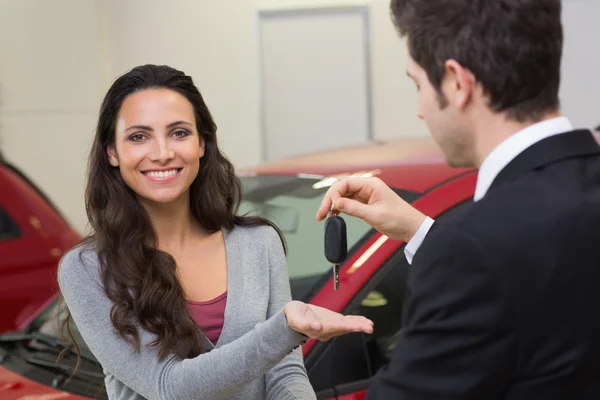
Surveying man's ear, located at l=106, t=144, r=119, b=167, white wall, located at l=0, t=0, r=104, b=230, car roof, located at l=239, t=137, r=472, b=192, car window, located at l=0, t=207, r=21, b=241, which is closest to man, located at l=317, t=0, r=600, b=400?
man's ear, located at l=106, t=144, r=119, b=167

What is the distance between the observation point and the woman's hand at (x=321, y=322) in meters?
1.75

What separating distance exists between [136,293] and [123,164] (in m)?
0.33

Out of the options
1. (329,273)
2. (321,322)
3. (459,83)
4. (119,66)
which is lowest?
(329,273)

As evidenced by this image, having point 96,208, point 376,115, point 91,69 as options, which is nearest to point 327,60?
point 376,115

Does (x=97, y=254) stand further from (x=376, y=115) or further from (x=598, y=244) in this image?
(x=376, y=115)

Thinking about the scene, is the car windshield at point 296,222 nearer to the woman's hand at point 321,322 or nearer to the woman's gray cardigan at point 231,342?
the woman's gray cardigan at point 231,342

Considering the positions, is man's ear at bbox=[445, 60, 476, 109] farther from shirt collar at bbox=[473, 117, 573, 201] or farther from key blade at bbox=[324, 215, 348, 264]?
key blade at bbox=[324, 215, 348, 264]

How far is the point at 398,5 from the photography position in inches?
58.2

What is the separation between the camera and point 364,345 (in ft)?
8.10

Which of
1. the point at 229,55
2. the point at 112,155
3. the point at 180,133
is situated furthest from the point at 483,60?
the point at 229,55

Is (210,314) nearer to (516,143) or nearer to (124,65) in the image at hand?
(516,143)

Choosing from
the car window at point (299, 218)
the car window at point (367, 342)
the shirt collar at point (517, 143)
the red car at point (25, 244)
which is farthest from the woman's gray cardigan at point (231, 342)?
the red car at point (25, 244)

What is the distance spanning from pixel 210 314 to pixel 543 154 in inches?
39.8

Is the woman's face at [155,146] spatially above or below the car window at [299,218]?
above
